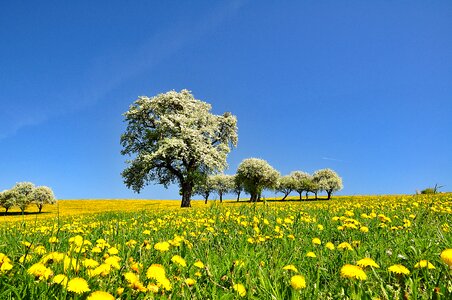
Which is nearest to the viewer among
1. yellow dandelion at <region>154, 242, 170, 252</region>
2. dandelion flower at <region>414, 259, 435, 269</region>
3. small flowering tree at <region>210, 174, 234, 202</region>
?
dandelion flower at <region>414, 259, 435, 269</region>

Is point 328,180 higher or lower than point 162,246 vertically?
higher

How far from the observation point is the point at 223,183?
347 ft

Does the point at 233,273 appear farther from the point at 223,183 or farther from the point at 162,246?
the point at 223,183

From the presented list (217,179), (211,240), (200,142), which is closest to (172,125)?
(200,142)

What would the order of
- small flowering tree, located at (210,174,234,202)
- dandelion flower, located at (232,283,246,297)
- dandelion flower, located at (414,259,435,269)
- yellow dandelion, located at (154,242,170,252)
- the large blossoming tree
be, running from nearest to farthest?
dandelion flower, located at (232,283,246,297) → dandelion flower, located at (414,259,435,269) → yellow dandelion, located at (154,242,170,252) → the large blossoming tree → small flowering tree, located at (210,174,234,202)

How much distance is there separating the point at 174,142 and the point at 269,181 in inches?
1781

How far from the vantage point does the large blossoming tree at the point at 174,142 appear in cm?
3666

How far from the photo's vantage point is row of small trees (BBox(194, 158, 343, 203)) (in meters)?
75.9

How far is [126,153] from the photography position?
1548 inches

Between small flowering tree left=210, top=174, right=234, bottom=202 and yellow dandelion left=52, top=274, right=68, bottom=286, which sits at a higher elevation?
small flowering tree left=210, top=174, right=234, bottom=202

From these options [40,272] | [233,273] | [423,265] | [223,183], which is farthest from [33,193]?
[423,265]

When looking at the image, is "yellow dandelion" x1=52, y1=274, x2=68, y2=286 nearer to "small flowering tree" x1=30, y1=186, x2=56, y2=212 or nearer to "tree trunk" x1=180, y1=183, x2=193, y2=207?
"tree trunk" x1=180, y1=183, x2=193, y2=207

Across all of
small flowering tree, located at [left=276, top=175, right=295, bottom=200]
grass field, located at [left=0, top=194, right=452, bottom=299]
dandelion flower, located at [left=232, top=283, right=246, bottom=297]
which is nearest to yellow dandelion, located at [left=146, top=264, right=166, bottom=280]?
grass field, located at [left=0, top=194, right=452, bottom=299]

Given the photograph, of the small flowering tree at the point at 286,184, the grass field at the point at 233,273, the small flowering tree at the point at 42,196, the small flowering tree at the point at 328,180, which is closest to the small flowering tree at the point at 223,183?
the small flowering tree at the point at 286,184
